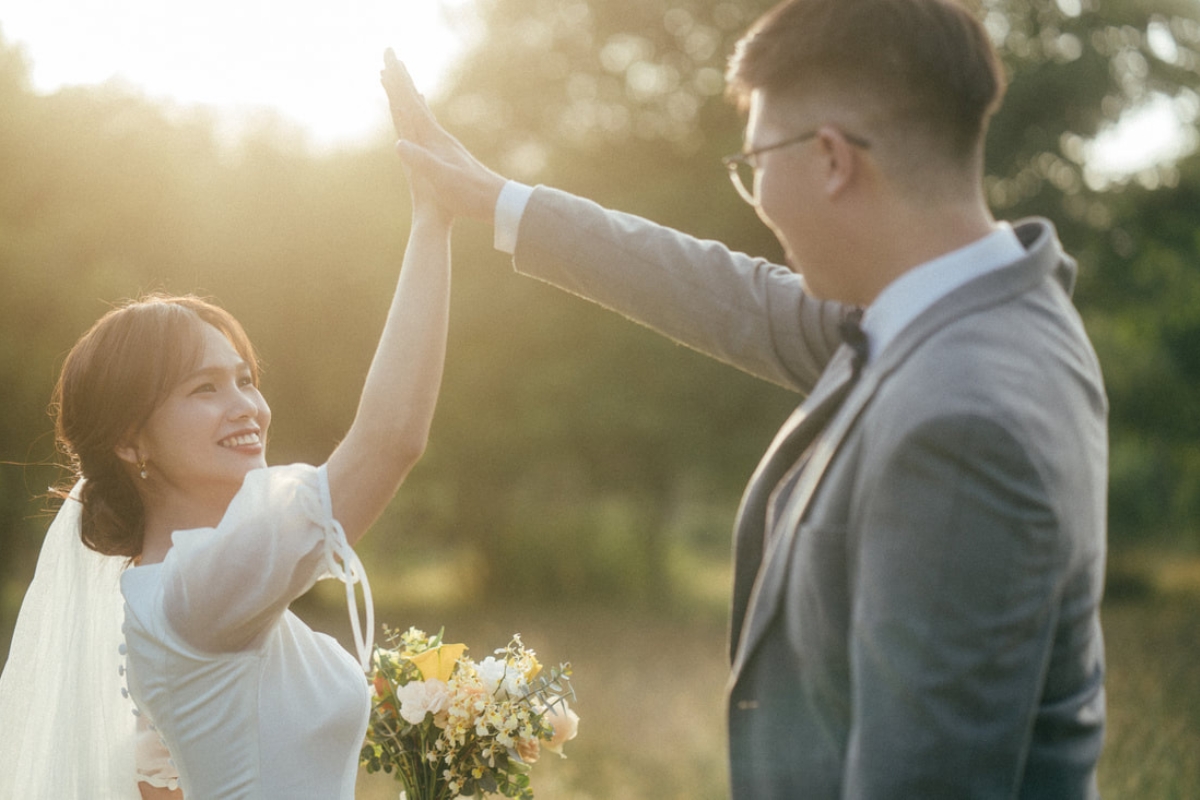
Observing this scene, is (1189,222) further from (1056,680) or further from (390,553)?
(1056,680)

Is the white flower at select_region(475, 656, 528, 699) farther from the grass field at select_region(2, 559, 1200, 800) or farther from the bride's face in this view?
the grass field at select_region(2, 559, 1200, 800)

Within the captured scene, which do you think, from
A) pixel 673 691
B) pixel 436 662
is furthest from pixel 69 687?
pixel 673 691

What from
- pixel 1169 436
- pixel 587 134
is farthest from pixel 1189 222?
pixel 587 134

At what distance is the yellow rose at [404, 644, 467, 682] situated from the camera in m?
2.95

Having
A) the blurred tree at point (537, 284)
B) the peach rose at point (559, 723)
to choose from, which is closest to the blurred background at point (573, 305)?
the blurred tree at point (537, 284)

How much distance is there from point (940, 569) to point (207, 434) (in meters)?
1.88

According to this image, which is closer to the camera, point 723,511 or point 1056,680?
point 1056,680

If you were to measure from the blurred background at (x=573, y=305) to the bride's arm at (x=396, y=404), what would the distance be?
614 cm

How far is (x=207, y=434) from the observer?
8.90ft

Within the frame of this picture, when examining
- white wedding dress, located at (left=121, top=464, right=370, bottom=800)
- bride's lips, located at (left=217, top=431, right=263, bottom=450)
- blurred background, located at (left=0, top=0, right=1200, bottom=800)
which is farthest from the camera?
blurred background, located at (left=0, top=0, right=1200, bottom=800)

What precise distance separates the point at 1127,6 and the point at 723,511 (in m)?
12.4

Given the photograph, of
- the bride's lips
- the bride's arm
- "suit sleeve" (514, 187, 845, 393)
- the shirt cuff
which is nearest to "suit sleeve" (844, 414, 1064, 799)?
"suit sleeve" (514, 187, 845, 393)

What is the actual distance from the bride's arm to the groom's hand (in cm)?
18

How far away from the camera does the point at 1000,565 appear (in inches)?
57.8
